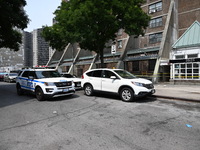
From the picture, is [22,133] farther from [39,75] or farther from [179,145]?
[39,75]

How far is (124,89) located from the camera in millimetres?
7645

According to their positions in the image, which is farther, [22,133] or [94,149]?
[22,133]

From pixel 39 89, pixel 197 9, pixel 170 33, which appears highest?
pixel 197 9

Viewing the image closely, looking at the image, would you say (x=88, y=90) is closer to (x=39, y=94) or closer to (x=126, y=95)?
(x=126, y=95)

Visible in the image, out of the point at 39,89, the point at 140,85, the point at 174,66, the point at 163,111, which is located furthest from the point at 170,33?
the point at 39,89

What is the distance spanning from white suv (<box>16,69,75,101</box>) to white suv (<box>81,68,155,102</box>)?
131 centimetres

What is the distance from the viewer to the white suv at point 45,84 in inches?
299

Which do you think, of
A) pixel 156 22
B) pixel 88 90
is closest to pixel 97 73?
pixel 88 90

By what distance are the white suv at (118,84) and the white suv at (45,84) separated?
1.31m

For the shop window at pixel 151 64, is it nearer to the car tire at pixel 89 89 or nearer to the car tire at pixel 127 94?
the car tire at pixel 89 89

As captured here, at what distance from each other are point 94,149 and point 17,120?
3365 mm

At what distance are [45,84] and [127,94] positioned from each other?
4540 millimetres

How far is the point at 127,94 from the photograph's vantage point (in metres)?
7.55

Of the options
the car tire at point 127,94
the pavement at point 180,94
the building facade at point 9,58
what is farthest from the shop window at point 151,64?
the building facade at point 9,58
